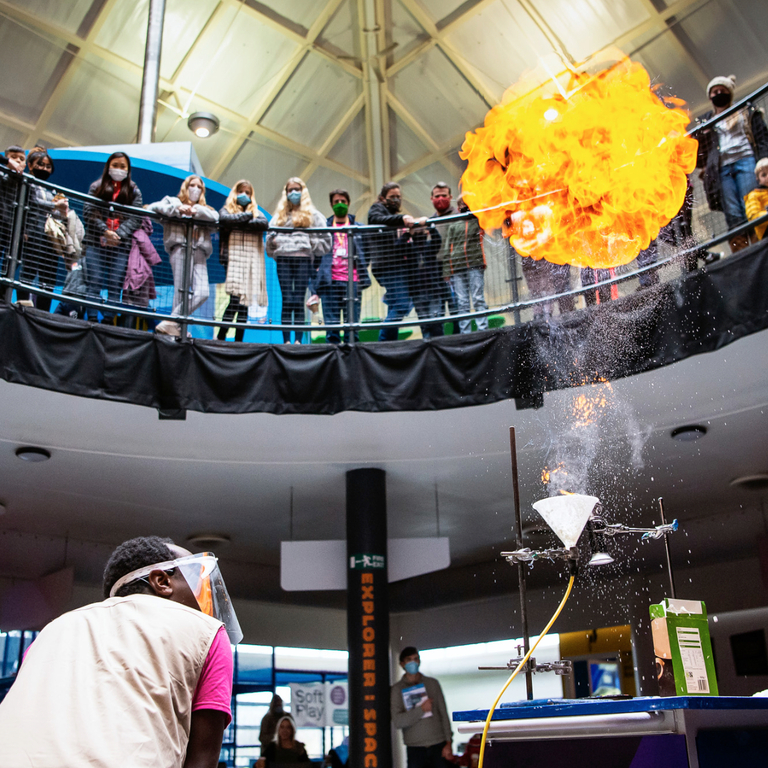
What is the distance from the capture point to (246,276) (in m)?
7.27

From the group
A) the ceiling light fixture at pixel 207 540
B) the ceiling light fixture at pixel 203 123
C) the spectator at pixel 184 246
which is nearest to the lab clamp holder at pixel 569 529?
the spectator at pixel 184 246

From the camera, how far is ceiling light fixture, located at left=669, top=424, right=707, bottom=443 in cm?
768

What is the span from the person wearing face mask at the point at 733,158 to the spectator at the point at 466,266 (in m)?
1.88

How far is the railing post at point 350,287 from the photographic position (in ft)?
23.9

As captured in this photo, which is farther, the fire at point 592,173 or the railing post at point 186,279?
the railing post at point 186,279

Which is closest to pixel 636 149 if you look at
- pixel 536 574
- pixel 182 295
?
pixel 182 295

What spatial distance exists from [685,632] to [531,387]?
4.27 m

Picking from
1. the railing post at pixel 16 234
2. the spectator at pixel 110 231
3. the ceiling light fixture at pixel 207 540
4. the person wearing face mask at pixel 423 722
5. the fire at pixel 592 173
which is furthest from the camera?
the ceiling light fixture at pixel 207 540

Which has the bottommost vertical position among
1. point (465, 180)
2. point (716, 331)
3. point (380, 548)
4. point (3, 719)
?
point (3, 719)

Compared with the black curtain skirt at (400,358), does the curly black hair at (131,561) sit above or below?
below

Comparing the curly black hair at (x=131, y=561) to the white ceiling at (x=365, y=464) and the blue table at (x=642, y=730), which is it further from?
the white ceiling at (x=365, y=464)

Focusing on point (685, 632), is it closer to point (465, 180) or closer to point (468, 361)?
point (468, 361)

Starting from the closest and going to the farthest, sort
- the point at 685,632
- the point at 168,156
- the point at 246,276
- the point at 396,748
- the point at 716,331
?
1. the point at 685,632
2. the point at 716,331
3. the point at 246,276
4. the point at 168,156
5. the point at 396,748

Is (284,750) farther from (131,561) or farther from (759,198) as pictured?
(131,561)
